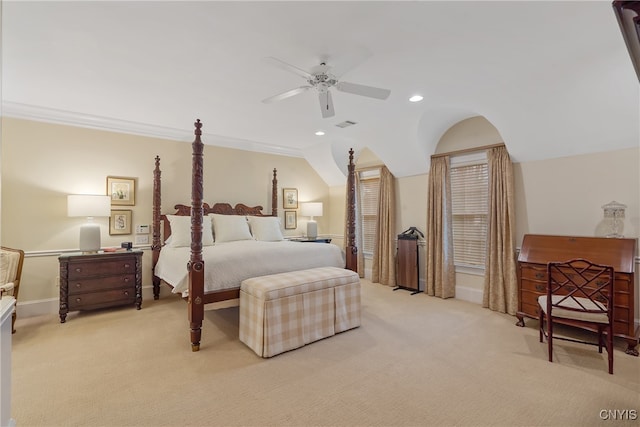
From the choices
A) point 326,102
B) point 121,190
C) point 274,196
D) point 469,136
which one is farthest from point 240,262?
point 469,136

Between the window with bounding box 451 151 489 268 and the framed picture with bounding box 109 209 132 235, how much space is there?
4.86m

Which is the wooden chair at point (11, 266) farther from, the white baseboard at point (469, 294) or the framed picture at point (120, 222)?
the white baseboard at point (469, 294)

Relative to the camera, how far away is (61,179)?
13.1ft

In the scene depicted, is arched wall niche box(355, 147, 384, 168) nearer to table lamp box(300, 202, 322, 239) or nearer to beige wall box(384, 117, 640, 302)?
table lamp box(300, 202, 322, 239)

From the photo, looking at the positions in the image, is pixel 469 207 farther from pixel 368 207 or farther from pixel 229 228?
pixel 229 228

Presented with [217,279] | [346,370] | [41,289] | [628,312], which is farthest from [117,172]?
[628,312]

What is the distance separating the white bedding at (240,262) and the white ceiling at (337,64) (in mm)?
1763

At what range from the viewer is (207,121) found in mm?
4355

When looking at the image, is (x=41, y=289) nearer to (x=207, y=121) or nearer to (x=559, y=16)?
(x=207, y=121)

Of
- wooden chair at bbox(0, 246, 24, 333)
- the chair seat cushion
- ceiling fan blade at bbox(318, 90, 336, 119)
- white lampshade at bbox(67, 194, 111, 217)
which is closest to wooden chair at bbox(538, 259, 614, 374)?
the chair seat cushion

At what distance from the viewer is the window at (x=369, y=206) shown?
19.5ft

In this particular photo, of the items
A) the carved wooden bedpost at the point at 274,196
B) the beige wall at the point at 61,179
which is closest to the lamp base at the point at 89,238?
the beige wall at the point at 61,179

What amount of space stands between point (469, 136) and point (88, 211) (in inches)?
205

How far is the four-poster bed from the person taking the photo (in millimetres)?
2818
